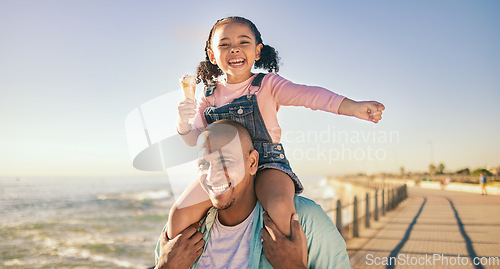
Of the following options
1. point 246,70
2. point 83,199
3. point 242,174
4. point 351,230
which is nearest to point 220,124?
point 242,174

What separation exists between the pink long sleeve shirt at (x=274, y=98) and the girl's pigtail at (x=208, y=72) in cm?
33

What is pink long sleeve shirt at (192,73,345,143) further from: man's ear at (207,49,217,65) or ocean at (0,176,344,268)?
ocean at (0,176,344,268)

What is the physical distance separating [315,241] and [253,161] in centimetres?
58

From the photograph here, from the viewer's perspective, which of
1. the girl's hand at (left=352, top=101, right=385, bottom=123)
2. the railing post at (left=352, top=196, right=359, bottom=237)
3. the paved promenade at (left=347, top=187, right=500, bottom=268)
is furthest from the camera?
the railing post at (left=352, top=196, right=359, bottom=237)

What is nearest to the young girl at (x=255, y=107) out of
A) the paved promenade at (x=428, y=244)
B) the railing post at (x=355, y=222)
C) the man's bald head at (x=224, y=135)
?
the man's bald head at (x=224, y=135)

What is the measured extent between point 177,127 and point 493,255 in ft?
26.3

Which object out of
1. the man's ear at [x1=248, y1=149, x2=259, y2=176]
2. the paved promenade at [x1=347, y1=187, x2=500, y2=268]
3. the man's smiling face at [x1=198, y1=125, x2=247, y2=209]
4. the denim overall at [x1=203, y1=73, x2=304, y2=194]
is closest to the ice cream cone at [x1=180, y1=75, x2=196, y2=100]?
the denim overall at [x1=203, y1=73, x2=304, y2=194]

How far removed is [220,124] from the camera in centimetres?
221

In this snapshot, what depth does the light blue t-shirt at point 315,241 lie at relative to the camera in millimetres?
2096

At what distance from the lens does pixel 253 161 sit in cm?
218

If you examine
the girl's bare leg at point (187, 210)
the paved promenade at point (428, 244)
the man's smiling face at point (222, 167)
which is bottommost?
the paved promenade at point (428, 244)

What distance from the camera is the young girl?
208 cm

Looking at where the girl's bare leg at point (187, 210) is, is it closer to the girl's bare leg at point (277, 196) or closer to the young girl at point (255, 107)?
the young girl at point (255, 107)

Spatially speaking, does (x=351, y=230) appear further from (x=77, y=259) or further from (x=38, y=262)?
(x=38, y=262)
